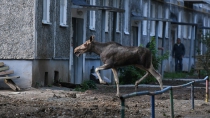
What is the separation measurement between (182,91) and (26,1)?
5.54 m

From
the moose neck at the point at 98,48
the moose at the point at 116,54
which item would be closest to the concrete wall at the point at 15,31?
the moose at the point at 116,54

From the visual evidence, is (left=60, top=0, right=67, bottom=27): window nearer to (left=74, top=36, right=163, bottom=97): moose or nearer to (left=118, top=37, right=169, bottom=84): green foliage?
(left=118, top=37, right=169, bottom=84): green foliage

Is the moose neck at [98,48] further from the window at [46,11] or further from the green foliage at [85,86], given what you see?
the window at [46,11]

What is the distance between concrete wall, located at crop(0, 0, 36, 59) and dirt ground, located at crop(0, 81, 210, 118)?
138cm

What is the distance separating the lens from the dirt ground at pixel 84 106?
553 inches

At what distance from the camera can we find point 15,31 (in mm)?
22000

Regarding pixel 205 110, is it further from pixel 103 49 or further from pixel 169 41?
pixel 169 41

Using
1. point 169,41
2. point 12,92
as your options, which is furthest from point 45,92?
point 169,41

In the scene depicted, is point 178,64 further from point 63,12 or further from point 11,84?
point 11,84

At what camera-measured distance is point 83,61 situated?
2764 centimetres

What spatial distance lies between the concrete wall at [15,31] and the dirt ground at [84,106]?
1382mm

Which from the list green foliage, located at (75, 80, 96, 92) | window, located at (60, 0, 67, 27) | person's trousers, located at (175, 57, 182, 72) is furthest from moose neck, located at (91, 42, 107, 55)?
person's trousers, located at (175, 57, 182, 72)

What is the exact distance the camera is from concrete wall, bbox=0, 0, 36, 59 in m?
21.9

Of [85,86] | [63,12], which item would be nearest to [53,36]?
[63,12]
